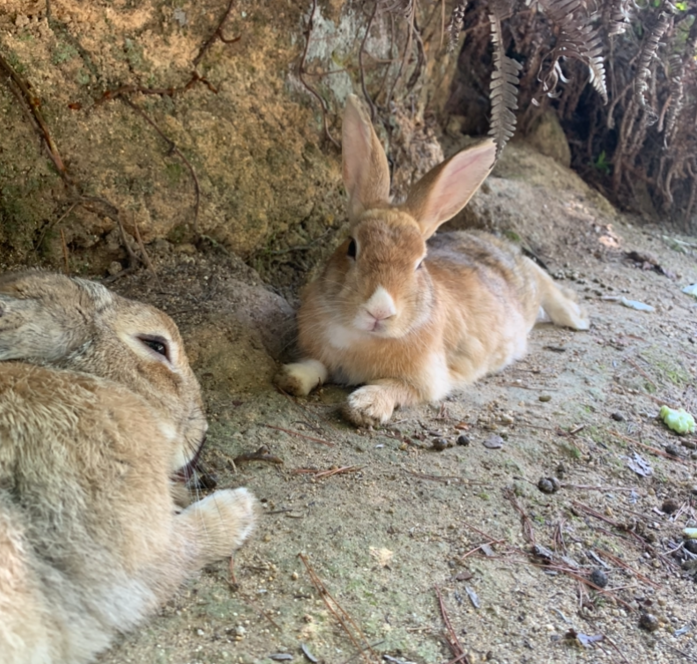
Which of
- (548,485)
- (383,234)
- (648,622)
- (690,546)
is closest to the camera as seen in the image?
(648,622)

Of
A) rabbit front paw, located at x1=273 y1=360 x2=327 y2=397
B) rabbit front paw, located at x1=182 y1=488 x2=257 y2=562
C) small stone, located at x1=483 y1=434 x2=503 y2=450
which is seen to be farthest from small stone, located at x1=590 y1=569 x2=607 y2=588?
rabbit front paw, located at x1=273 y1=360 x2=327 y2=397

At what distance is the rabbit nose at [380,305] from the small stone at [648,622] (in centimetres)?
191

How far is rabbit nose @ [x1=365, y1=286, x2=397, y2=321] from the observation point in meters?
3.70

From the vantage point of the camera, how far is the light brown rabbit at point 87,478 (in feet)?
6.72

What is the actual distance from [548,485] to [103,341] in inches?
85.7

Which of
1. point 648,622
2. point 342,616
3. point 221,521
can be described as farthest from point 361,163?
point 648,622

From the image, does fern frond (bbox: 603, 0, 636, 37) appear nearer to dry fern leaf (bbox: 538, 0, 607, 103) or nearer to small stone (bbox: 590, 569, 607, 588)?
dry fern leaf (bbox: 538, 0, 607, 103)

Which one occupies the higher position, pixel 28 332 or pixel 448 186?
pixel 448 186

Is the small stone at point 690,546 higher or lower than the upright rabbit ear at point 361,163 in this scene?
lower

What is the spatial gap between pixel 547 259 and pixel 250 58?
3.89 meters

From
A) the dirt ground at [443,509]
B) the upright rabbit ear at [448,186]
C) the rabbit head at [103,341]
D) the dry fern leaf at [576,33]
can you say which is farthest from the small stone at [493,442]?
the dry fern leaf at [576,33]

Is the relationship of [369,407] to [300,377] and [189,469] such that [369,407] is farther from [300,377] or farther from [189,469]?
[189,469]

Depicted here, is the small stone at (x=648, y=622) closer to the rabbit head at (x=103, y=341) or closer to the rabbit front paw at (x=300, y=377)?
the rabbit head at (x=103, y=341)

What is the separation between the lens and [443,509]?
296 cm
